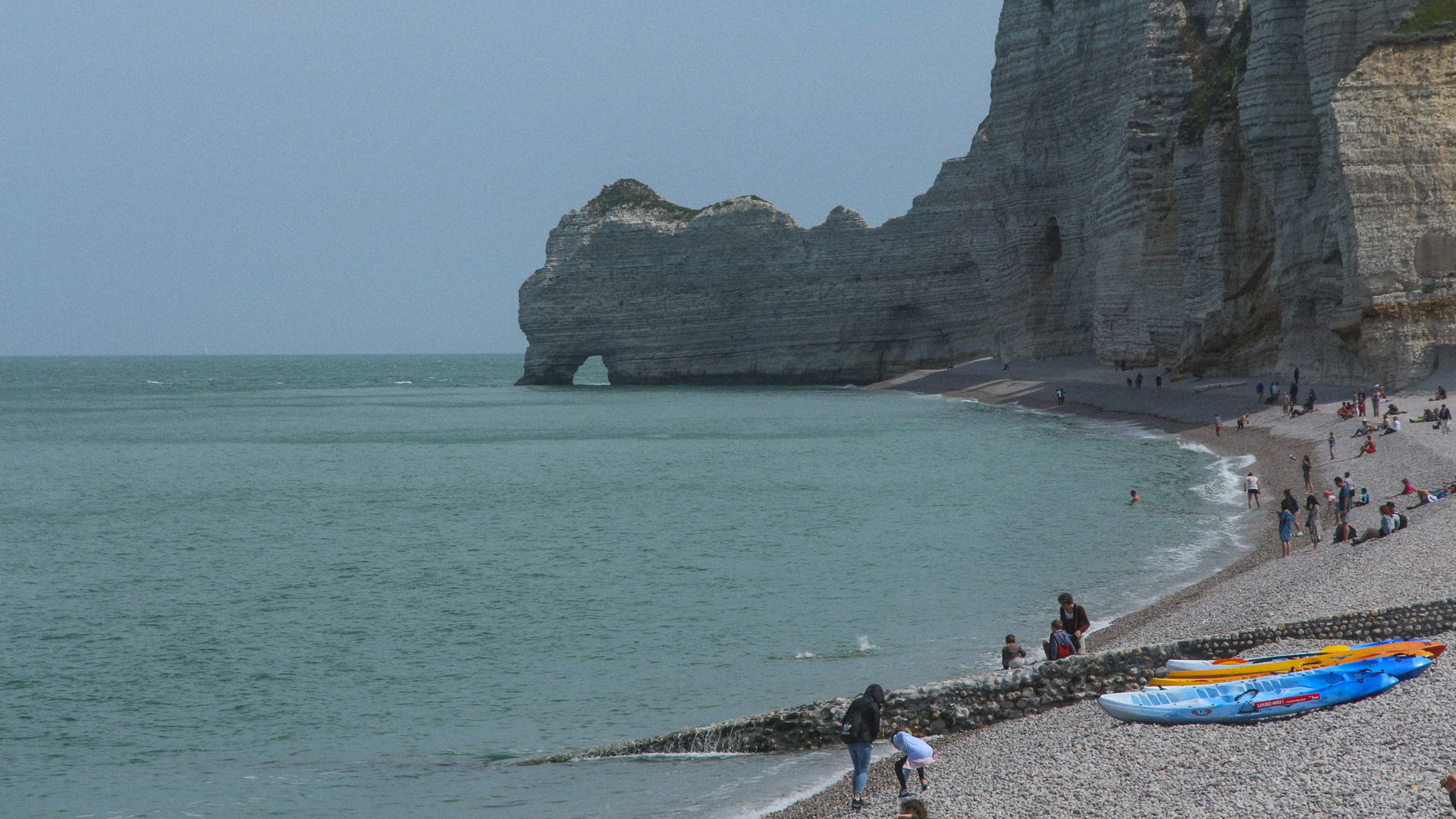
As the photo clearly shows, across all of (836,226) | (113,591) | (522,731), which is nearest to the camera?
(522,731)

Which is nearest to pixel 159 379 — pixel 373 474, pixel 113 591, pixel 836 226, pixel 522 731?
pixel 836 226

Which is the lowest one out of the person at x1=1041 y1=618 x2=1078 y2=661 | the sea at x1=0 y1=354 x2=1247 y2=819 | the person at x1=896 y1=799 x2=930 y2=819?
the sea at x1=0 y1=354 x2=1247 y2=819

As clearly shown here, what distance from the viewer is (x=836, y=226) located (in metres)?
106

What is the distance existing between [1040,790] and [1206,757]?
171 centimetres

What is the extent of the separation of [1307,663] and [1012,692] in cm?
356

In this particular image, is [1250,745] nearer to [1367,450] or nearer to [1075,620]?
[1075,620]

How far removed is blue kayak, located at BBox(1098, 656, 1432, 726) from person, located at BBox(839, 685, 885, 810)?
299 cm

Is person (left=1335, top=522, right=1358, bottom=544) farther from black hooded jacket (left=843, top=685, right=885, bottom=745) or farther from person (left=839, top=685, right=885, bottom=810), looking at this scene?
person (left=839, top=685, right=885, bottom=810)

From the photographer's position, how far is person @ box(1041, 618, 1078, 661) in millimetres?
15445

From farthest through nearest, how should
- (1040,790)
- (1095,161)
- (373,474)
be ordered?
(1095,161) < (373,474) < (1040,790)

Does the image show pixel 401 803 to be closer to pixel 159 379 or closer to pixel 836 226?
pixel 836 226

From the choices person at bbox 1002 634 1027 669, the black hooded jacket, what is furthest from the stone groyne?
the black hooded jacket

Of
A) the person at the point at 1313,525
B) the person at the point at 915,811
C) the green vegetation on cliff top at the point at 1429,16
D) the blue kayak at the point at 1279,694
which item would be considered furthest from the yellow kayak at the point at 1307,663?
the green vegetation on cliff top at the point at 1429,16

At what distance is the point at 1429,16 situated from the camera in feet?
146
